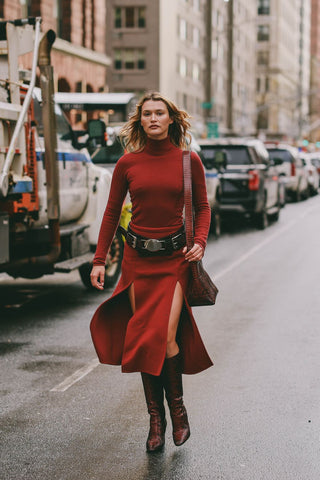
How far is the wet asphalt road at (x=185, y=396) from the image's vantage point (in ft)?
14.2

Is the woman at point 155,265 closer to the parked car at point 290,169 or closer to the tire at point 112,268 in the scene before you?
the tire at point 112,268

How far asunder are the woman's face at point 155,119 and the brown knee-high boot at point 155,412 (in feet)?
4.23

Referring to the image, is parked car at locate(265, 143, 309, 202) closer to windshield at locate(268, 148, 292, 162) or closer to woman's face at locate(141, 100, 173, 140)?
windshield at locate(268, 148, 292, 162)

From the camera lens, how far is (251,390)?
5742 mm

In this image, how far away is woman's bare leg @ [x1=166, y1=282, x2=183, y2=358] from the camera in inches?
174

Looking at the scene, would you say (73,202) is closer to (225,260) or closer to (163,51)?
(225,260)

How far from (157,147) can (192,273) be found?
2.28ft

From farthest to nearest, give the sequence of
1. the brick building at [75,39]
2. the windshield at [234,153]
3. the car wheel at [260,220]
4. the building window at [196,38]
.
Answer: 1. the building window at [196,38]
2. the brick building at [75,39]
3. the car wheel at [260,220]
4. the windshield at [234,153]

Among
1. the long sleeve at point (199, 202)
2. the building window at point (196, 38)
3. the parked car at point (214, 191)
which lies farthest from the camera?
the building window at point (196, 38)

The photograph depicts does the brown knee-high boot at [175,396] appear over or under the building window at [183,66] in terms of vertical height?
under

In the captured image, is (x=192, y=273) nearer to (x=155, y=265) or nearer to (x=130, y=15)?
(x=155, y=265)

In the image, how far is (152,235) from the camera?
14.4 feet

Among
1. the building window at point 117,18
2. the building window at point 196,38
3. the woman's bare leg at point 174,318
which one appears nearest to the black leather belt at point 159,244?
the woman's bare leg at point 174,318

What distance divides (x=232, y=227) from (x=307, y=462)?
1582 centimetres
